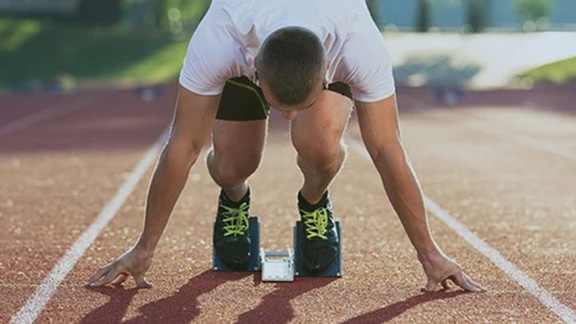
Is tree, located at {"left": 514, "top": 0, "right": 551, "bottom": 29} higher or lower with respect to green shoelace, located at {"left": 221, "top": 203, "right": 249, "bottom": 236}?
lower

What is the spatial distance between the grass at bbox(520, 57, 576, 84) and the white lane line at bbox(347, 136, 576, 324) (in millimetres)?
26045

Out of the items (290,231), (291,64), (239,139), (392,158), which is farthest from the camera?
(290,231)

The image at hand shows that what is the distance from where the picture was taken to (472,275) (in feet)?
21.1

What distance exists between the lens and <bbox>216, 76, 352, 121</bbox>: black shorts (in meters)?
6.03

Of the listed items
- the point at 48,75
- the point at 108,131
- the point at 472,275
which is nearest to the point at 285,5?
the point at 472,275

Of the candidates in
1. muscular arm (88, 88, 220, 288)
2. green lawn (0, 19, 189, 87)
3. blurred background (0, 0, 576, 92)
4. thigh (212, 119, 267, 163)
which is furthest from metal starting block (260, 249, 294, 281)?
green lawn (0, 19, 189, 87)

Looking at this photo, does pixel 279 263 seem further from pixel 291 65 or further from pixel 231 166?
pixel 291 65

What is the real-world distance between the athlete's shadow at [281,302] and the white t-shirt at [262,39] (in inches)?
37.7

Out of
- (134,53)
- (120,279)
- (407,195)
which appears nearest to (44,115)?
(120,279)

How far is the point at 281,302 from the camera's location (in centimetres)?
566

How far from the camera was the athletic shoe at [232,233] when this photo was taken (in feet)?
21.0

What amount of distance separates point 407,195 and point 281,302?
0.73 m

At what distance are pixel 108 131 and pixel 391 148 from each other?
522 inches

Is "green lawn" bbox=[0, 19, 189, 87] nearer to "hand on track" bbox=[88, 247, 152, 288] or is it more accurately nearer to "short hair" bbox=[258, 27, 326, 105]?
"hand on track" bbox=[88, 247, 152, 288]
